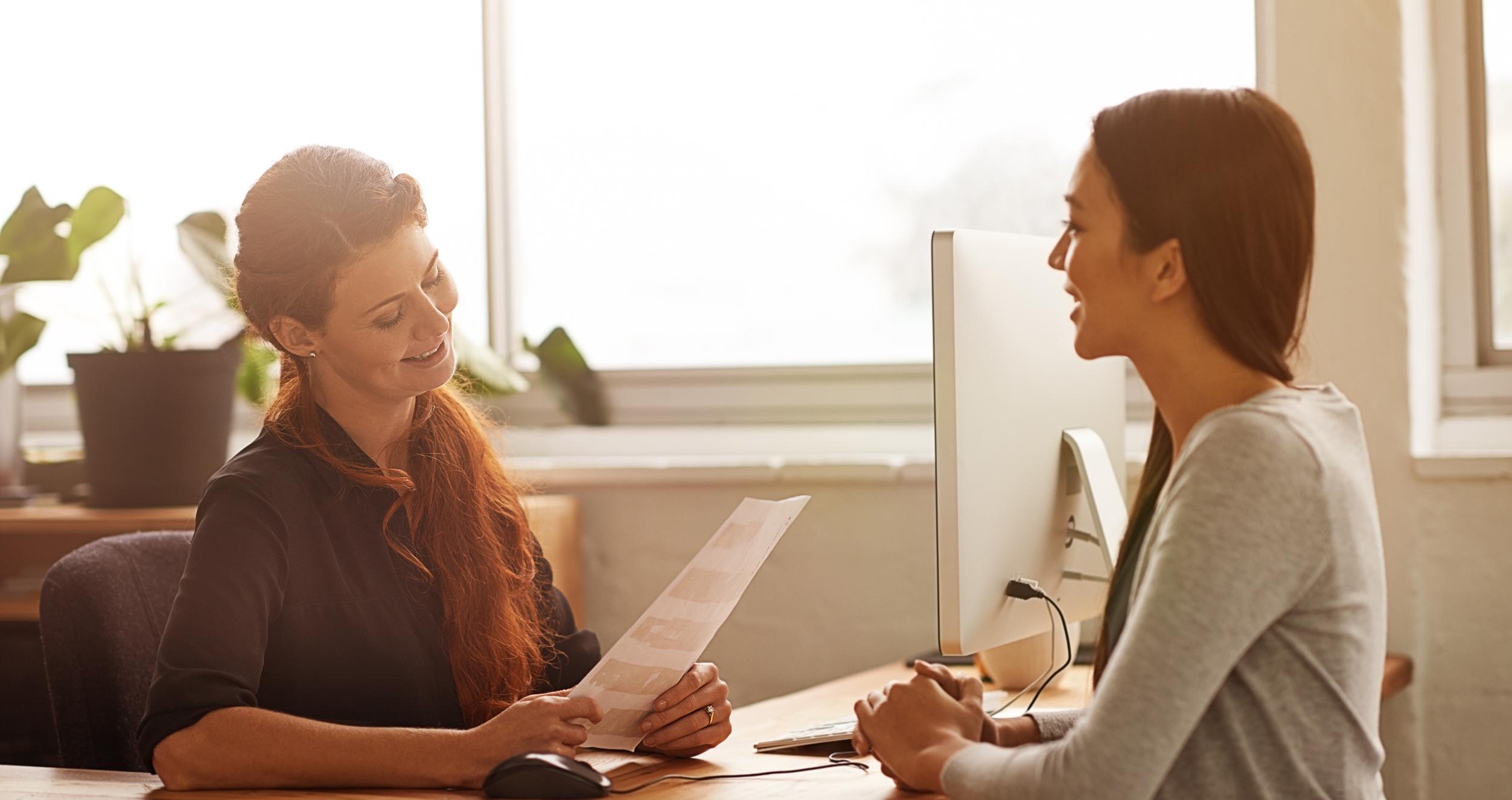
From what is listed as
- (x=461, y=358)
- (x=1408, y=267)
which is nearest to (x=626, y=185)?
(x=461, y=358)

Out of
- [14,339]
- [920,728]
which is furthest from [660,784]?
[14,339]

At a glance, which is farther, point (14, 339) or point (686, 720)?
point (14, 339)

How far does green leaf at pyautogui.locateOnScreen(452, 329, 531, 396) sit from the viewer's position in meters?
2.38

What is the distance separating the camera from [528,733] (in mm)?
1218

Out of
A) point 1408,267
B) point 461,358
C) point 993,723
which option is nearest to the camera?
point 993,723

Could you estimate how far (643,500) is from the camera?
7.97 feet

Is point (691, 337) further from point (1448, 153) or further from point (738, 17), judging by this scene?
point (1448, 153)

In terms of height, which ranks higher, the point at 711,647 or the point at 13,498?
the point at 13,498

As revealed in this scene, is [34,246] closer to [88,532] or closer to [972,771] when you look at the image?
[88,532]

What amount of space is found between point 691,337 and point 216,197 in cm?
114

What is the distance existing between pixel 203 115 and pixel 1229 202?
2.63m

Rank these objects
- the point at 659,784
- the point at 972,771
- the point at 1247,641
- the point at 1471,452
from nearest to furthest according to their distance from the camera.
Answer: the point at 1247,641, the point at 972,771, the point at 659,784, the point at 1471,452

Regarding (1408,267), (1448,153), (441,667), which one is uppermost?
(1448,153)

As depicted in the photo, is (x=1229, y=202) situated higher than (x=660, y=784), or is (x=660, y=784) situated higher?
(x=1229, y=202)
